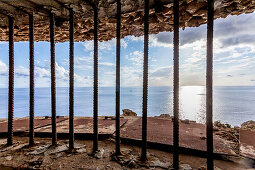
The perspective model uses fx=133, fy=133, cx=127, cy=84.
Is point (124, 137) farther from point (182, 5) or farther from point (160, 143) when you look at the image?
point (182, 5)

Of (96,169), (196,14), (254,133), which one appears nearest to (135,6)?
(196,14)

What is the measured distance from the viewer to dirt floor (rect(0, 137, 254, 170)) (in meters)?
1.32

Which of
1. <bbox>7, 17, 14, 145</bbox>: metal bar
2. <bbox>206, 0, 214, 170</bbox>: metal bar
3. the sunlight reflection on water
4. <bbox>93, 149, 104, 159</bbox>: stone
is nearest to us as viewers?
<bbox>206, 0, 214, 170</bbox>: metal bar

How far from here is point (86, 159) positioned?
1437 mm

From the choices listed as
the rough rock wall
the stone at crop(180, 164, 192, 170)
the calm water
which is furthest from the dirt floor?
the calm water

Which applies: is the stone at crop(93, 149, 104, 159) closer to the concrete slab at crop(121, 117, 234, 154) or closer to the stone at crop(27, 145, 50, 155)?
the concrete slab at crop(121, 117, 234, 154)

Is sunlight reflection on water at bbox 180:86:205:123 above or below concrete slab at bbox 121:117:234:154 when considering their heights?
below

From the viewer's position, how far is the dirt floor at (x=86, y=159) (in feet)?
4.33

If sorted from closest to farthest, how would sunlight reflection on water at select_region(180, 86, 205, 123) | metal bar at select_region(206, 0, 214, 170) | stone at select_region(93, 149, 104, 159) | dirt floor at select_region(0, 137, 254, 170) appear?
metal bar at select_region(206, 0, 214, 170) < dirt floor at select_region(0, 137, 254, 170) < stone at select_region(93, 149, 104, 159) < sunlight reflection on water at select_region(180, 86, 205, 123)

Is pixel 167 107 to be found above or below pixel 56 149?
below

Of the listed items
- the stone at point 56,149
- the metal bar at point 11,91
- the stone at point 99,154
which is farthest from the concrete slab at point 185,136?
the metal bar at point 11,91

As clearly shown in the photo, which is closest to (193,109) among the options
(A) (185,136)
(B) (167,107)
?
(B) (167,107)

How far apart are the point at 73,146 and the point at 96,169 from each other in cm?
52

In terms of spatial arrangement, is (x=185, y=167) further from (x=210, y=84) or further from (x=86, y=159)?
→ (x=86, y=159)
